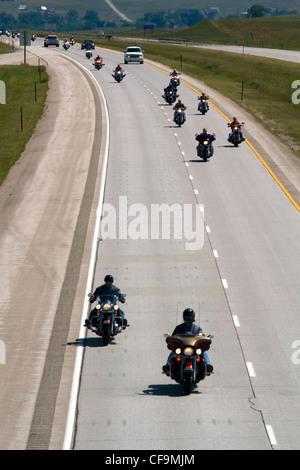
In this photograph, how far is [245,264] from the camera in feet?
89.2

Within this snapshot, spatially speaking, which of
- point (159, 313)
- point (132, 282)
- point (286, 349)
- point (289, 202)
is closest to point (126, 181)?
point (289, 202)

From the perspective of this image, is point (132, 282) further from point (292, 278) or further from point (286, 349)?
point (286, 349)

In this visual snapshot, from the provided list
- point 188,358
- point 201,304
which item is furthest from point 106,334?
point 201,304

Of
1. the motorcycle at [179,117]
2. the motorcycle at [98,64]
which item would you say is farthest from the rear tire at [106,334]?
the motorcycle at [98,64]

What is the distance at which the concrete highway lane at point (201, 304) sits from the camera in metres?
15.8

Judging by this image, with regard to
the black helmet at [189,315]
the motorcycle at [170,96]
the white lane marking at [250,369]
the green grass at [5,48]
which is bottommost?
the white lane marking at [250,369]

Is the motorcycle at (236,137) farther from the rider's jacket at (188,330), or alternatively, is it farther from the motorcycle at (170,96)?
the rider's jacket at (188,330)

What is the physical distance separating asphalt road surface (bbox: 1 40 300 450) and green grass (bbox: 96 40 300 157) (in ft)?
34.2

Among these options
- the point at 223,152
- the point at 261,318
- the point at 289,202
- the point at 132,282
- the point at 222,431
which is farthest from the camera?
the point at 223,152

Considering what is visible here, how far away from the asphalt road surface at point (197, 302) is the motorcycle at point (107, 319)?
0.36 m

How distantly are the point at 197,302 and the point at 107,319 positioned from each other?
4.28 metres

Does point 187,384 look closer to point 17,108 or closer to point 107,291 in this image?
point 107,291

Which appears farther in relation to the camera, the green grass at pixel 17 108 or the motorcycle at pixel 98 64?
the motorcycle at pixel 98 64

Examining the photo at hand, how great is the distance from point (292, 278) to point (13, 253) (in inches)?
365
